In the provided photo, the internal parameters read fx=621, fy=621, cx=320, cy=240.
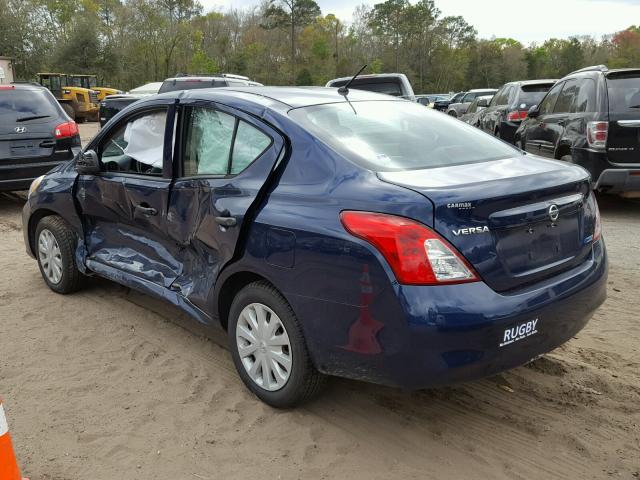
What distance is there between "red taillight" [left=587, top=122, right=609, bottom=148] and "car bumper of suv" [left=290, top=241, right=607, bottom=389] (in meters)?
4.92

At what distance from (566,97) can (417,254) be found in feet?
22.2

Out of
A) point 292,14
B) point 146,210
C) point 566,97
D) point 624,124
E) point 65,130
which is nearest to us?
point 146,210

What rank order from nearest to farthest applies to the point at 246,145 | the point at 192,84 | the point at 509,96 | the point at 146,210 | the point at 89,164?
the point at 246,145, the point at 146,210, the point at 89,164, the point at 509,96, the point at 192,84

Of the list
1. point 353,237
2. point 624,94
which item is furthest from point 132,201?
point 624,94

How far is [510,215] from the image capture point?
8.80 ft

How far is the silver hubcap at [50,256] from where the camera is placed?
16.4ft

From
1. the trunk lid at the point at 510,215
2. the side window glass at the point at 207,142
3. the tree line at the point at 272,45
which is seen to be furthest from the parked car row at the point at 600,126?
the tree line at the point at 272,45

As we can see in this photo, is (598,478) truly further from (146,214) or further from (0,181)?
(0,181)

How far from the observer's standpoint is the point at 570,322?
9.61ft

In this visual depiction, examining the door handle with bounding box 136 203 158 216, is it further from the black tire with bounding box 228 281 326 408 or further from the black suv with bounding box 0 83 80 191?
the black suv with bounding box 0 83 80 191

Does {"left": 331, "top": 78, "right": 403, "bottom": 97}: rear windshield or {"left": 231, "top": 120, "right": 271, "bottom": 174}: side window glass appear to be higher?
{"left": 331, "top": 78, "right": 403, "bottom": 97}: rear windshield

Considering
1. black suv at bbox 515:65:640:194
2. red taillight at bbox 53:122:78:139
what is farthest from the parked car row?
red taillight at bbox 53:122:78:139

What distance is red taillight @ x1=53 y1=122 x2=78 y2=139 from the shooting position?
8516 millimetres

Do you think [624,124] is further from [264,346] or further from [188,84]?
[188,84]
